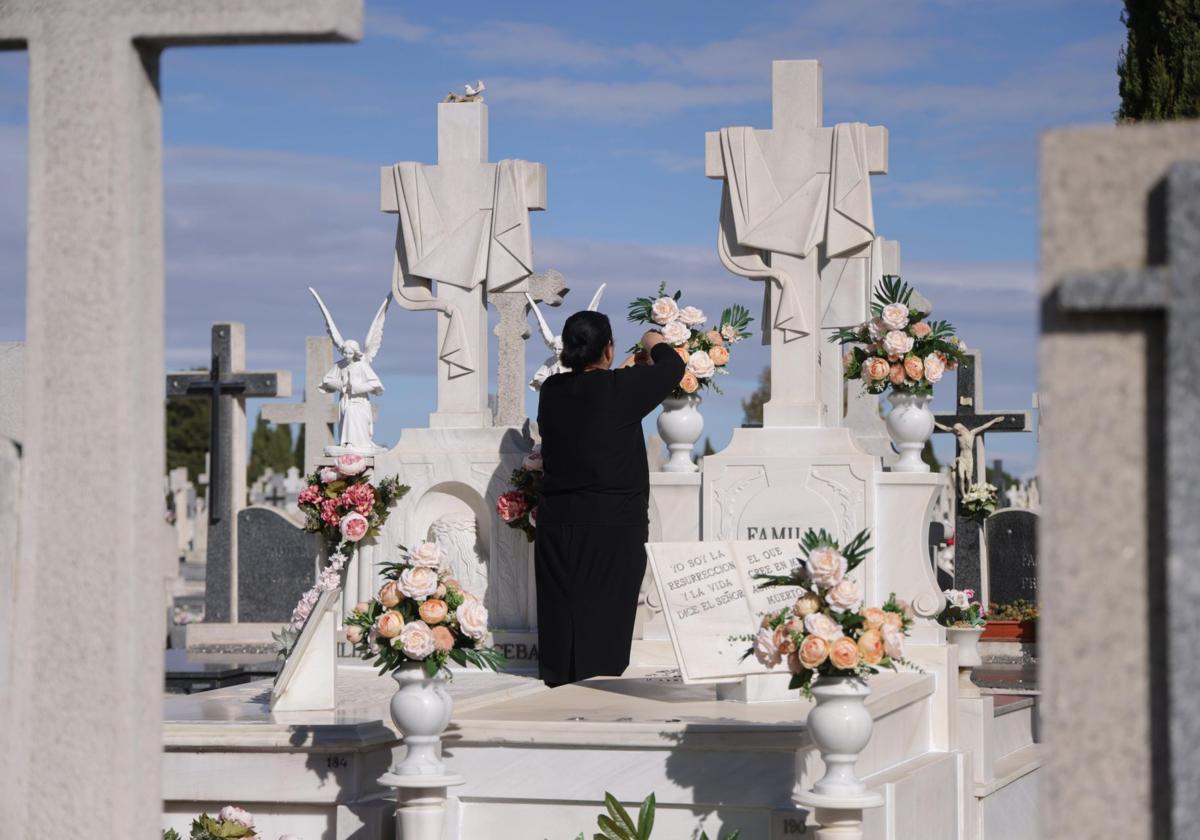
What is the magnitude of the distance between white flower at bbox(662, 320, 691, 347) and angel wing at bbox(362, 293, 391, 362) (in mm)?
2286

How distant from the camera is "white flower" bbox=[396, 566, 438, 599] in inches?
255

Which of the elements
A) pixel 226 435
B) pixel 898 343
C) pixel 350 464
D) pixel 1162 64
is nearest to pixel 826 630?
pixel 898 343

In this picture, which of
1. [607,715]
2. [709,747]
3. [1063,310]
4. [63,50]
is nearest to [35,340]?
[63,50]

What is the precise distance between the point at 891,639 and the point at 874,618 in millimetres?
92

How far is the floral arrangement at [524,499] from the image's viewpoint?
1010cm

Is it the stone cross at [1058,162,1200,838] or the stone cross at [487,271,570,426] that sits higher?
the stone cross at [487,271,570,426]

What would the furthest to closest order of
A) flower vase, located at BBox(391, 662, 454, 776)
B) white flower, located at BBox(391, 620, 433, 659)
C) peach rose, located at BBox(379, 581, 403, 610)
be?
peach rose, located at BBox(379, 581, 403, 610)
flower vase, located at BBox(391, 662, 454, 776)
white flower, located at BBox(391, 620, 433, 659)

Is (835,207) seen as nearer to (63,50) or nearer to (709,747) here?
(709,747)

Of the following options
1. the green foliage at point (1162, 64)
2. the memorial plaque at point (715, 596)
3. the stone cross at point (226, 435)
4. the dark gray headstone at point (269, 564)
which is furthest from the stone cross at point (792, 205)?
the dark gray headstone at point (269, 564)

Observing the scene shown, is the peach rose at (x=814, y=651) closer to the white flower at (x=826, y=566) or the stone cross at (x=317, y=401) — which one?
the white flower at (x=826, y=566)

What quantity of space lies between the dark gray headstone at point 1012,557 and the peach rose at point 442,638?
44.5ft

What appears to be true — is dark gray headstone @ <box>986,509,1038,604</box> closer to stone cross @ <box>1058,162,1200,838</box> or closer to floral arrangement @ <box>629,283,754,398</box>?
floral arrangement @ <box>629,283,754,398</box>

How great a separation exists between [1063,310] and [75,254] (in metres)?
1.97

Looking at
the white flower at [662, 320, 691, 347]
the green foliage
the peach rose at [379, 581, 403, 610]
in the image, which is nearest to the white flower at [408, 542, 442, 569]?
the peach rose at [379, 581, 403, 610]
